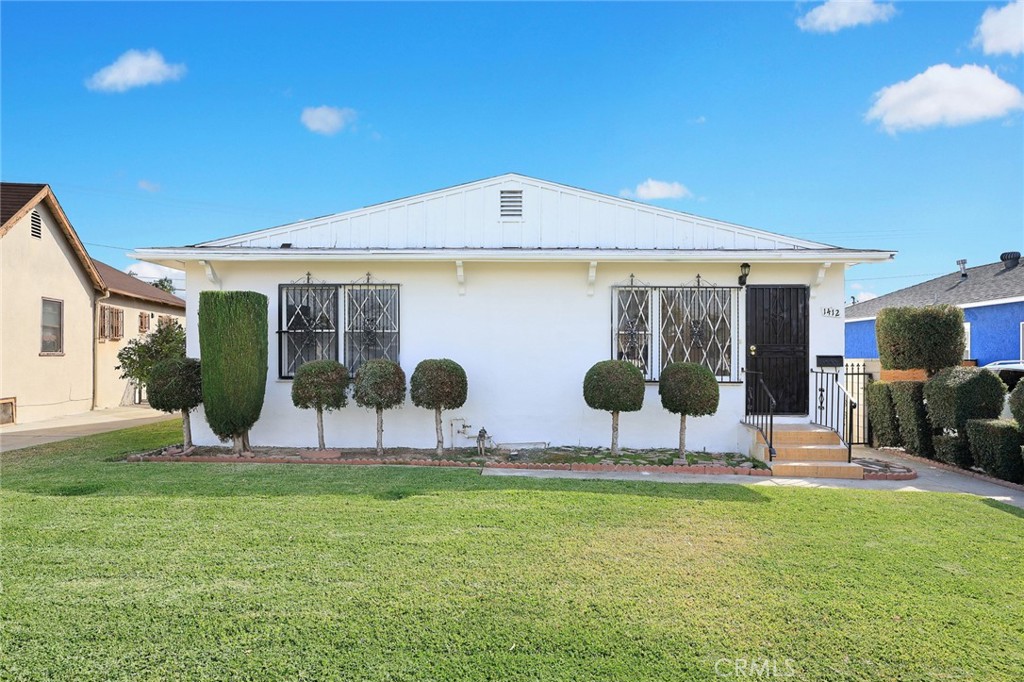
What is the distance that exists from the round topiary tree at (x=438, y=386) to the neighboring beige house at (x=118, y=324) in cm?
942

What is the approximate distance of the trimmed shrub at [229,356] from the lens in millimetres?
6730

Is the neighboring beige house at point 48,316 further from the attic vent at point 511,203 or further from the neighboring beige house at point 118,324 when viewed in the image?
the attic vent at point 511,203

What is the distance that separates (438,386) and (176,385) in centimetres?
343

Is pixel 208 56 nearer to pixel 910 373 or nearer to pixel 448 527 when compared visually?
pixel 448 527

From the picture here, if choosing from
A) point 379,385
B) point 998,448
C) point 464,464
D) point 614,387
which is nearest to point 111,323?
point 379,385

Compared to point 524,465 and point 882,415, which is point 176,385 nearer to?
point 524,465

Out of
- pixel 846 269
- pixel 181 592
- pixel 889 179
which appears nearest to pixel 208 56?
pixel 181 592

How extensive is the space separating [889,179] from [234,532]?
64.4 ft

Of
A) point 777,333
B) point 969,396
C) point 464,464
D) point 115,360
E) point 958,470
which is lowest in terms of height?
point 958,470

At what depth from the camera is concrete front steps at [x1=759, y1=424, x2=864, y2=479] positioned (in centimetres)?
631

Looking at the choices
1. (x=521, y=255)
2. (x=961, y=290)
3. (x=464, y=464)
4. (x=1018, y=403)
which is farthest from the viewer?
(x=961, y=290)

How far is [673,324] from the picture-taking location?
7648 mm

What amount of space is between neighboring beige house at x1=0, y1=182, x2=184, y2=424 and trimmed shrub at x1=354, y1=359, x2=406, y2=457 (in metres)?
9.12

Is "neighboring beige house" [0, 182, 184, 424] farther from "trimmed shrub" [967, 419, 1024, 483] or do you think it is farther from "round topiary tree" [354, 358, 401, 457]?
"trimmed shrub" [967, 419, 1024, 483]
